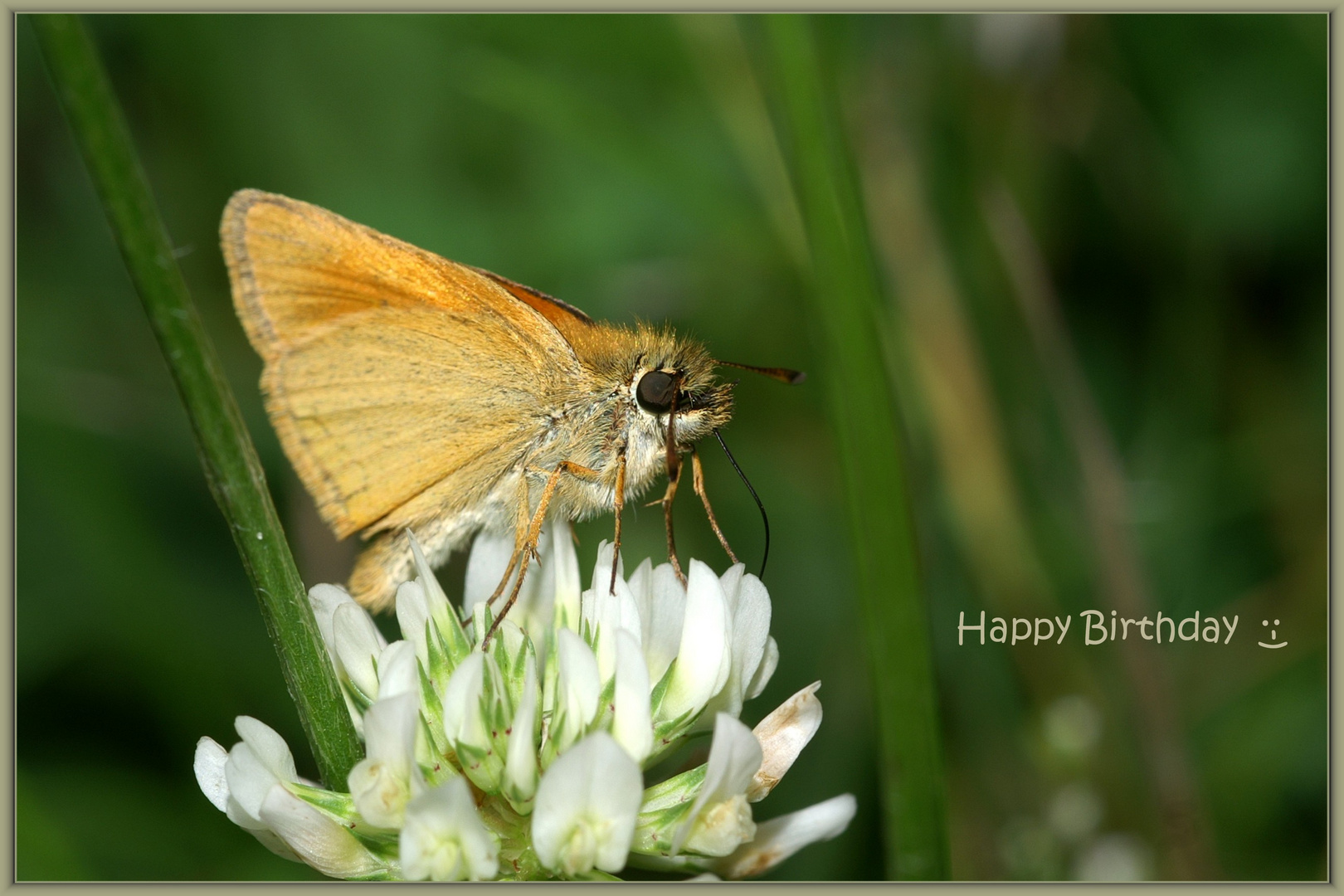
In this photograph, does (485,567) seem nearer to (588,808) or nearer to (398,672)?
(398,672)

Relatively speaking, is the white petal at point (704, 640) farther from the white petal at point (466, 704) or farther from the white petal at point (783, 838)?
the white petal at point (466, 704)

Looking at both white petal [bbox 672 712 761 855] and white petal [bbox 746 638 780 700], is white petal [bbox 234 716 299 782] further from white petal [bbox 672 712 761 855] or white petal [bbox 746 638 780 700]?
white petal [bbox 746 638 780 700]

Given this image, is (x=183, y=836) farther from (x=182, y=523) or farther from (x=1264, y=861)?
(x=1264, y=861)

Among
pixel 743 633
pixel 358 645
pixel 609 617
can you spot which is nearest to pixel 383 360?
pixel 358 645

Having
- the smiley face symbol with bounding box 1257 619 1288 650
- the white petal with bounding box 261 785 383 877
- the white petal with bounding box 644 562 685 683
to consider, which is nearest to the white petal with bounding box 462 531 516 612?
the white petal with bounding box 644 562 685 683

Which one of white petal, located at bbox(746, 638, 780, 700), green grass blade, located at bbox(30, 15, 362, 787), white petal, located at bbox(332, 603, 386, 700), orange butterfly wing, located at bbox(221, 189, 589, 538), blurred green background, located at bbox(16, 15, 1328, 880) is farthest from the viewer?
blurred green background, located at bbox(16, 15, 1328, 880)

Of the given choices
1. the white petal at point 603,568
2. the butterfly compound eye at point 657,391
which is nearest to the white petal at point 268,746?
the white petal at point 603,568

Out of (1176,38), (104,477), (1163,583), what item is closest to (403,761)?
(104,477)
